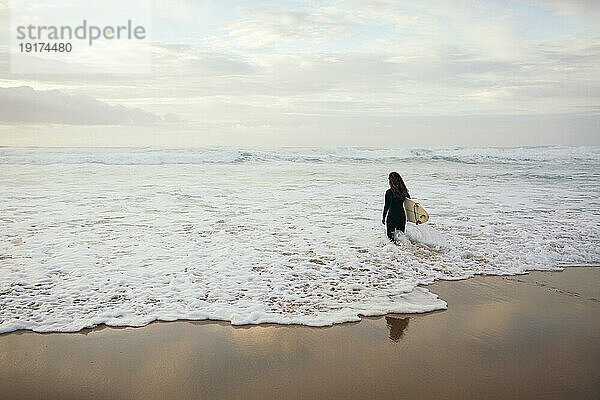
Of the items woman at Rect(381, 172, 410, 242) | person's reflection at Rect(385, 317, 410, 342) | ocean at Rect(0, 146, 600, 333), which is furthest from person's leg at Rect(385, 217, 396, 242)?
person's reflection at Rect(385, 317, 410, 342)

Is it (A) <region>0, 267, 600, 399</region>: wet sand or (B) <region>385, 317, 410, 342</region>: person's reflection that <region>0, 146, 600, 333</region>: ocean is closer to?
(B) <region>385, 317, 410, 342</region>: person's reflection

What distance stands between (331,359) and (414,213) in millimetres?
4462

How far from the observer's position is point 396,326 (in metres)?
4.55

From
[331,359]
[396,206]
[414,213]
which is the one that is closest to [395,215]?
[396,206]

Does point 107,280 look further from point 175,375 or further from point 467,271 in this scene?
point 467,271

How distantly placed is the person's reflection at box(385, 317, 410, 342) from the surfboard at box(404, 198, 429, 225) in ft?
10.8

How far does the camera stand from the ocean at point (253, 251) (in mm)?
5039

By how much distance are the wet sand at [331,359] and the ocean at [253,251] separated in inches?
13.0

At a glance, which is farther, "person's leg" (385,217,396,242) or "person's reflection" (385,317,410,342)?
"person's leg" (385,217,396,242)

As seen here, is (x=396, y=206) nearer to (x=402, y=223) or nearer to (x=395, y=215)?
(x=395, y=215)

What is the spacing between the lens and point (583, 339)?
13.8 ft

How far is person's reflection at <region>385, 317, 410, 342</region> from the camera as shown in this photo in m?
4.32

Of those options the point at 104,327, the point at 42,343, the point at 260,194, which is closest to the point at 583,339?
the point at 104,327

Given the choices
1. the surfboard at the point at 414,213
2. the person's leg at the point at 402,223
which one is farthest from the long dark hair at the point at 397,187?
the person's leg at the point at 402,223
